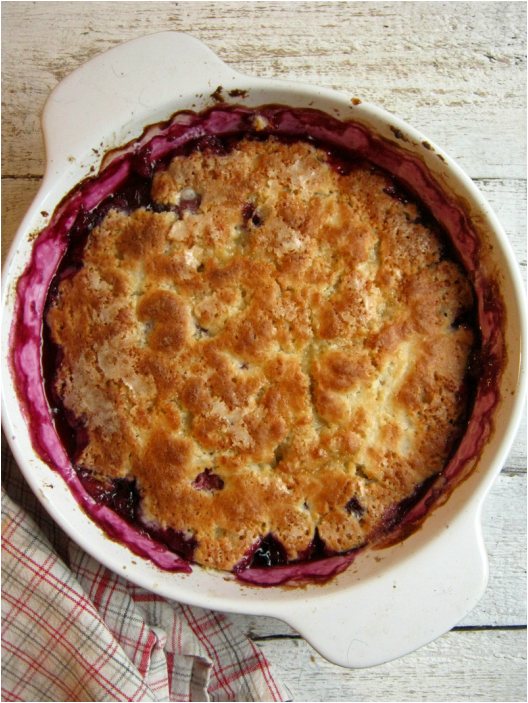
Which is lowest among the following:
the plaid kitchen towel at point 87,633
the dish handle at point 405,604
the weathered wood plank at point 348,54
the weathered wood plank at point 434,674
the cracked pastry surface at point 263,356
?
the weathered wood plank at point 434,674

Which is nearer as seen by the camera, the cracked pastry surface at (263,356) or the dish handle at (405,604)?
the dish handle at (405,604)

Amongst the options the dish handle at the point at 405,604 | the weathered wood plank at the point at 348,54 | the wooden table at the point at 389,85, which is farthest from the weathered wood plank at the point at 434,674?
the weathered wood plank at the point at 348,54

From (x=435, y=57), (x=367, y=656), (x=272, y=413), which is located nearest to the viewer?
(x=367, y=656)

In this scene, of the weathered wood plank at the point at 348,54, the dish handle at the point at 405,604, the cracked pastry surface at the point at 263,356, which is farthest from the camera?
the weathered wood plank at the point at 348,54

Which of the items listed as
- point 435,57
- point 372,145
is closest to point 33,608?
point 372,145

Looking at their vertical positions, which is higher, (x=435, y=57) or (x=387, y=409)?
(x=435, y=57)

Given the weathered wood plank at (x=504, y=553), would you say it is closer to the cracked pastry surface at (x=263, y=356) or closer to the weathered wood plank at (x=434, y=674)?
the weathered wood plank at (x=434, y=674)

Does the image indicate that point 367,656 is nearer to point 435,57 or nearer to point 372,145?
point 372,145
